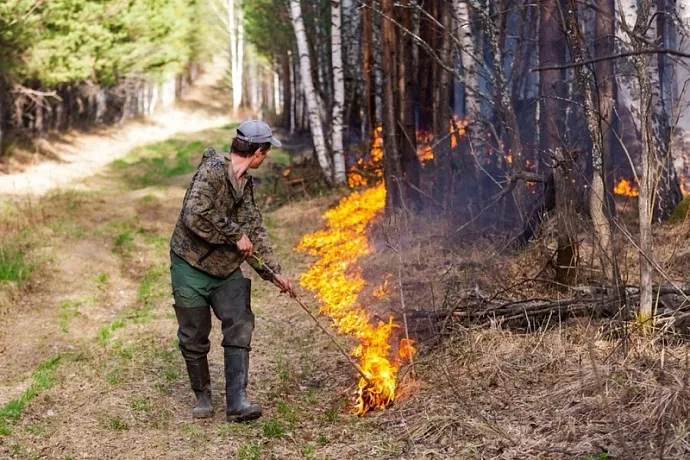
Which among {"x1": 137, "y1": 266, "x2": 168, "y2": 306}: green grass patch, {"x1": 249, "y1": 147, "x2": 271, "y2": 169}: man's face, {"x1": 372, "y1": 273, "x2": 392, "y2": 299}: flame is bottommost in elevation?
{"x1": 137, "y1": 266, "x2": 168, "y2": 306}: green grass patch

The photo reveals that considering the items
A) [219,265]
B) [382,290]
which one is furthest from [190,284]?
[382,290]

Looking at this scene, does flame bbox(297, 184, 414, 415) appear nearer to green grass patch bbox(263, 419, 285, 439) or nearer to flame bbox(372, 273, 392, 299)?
flame bbox(372, 273, 392, 299)

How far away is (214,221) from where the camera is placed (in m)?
5.70

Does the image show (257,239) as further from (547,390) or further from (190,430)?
(547,390)

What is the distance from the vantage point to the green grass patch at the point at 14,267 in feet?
32.7

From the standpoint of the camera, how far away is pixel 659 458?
12.6 ft

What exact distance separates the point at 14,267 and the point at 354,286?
14.7 feet

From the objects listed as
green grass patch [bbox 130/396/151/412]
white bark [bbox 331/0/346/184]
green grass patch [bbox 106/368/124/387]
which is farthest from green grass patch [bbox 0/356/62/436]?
→ white bark [bbox 331/0/346/184]

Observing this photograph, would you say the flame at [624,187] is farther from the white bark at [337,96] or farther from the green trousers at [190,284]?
the green trousers at [190,284]

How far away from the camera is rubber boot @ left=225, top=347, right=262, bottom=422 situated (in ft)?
19.0

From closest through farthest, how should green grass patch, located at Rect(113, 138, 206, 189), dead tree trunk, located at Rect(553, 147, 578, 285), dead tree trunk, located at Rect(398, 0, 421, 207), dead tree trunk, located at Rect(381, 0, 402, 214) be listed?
dead tree trunk, located at Rect(553, 147, 578, 285), dead tree trunk, located at Rect(381, 0, 402, 214), dead tree trunk, located at Rect(398, 0, 421, 207), green grass patch, located at Rect(113, 138, 206, 189)

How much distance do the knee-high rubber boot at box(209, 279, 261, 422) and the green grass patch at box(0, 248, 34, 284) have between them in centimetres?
505

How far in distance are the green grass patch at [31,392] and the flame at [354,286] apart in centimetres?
248

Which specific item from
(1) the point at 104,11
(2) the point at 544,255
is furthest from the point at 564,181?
(1) the point at 104,11
